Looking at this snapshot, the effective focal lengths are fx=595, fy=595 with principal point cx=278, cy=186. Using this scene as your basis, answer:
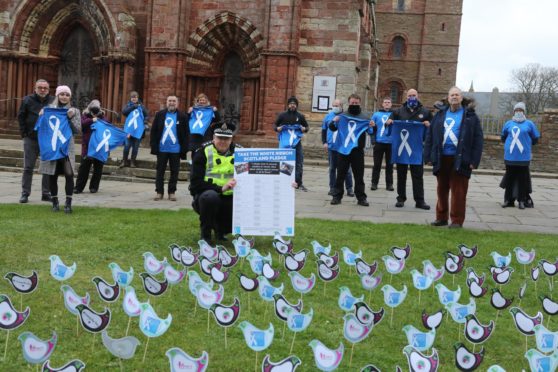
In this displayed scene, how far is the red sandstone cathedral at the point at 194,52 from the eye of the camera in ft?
68.0

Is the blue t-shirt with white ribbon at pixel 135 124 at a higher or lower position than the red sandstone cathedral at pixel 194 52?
lower

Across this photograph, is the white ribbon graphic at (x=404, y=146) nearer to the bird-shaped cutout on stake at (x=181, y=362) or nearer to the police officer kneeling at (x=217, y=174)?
the police officer kneeling at (x=217, y=174)

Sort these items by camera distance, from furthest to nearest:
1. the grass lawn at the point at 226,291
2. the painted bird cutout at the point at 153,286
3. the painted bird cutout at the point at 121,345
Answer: the painted bird cutout at the point at 153,286 → the grass lawn at the point at 226,291 → the painted bird cutout at the point at 121,345

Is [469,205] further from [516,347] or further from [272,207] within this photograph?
[516,347]

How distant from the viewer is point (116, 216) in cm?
893

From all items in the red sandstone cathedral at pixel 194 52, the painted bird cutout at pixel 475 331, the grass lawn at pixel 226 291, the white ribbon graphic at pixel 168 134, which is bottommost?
the grass lawn at pixel 226 291

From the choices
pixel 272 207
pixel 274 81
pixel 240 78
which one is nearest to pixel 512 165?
pixel 272 207

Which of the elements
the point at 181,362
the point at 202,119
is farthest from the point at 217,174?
the point at 202,119

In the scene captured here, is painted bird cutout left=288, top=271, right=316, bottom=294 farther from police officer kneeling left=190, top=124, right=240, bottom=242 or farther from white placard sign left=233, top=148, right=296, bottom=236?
police officer kneeling left=190, top=124, right=240, bottom=242

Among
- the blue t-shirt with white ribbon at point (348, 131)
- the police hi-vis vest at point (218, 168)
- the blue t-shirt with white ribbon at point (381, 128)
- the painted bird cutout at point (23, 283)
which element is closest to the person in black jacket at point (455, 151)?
the blue t-shirt with white ribbon at point (348, 131)

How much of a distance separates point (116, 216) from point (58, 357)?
5310mm

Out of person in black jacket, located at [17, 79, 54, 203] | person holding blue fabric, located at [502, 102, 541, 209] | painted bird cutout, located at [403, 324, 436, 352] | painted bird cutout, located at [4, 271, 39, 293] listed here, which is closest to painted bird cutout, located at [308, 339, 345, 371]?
painted bird cutout, located at [403, 324, 436, 352]

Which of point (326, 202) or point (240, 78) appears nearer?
point (326, 202)

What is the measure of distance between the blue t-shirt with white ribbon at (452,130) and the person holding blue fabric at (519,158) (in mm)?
3758
